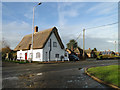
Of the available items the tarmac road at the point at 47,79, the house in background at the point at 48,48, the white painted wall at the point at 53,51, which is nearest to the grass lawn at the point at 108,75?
the tarmac road at the point at 47,79

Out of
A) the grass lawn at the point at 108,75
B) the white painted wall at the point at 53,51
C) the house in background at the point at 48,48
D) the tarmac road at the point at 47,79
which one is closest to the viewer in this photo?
the tarmac road at the point at 47,79

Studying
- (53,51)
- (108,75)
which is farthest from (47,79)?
(53,51)

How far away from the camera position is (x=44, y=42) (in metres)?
27.0

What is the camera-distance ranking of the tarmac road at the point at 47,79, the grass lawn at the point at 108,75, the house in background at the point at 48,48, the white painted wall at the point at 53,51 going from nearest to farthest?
the tarmac road at the point at 47,79 → the grass lawn at the point at 108,75 → the house in background at the point at 48,48 → the white painted wall at the point at 53,51

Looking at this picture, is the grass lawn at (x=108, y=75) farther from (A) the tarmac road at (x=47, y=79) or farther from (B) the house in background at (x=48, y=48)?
(B) the house in background at (x=48, y=48)

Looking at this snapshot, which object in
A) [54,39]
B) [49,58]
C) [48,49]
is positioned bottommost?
[49,58]

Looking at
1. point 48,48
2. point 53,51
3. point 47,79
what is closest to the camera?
point 47,79

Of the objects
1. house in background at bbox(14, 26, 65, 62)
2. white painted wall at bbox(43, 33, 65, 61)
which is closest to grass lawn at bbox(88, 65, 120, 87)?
house in background at bbox(14, 26, 65, 62)

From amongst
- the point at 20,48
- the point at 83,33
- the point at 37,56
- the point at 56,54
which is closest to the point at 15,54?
the point at 20,48

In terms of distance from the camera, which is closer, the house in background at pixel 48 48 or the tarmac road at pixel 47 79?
the tarmac road at pixel 47 79

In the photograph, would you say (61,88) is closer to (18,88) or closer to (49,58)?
(18,88)

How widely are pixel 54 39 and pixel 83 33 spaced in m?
10.8

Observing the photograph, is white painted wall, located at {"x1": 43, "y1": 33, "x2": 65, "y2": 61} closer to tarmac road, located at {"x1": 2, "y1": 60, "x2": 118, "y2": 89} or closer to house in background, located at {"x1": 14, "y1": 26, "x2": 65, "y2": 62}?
house in background, located at {"x1": 14, "y1": 26, "x2": 65, "y2": 62}

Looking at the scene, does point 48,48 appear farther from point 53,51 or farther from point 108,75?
point 108,75
